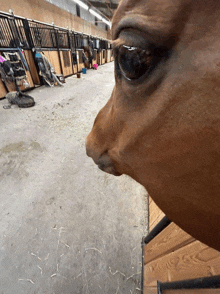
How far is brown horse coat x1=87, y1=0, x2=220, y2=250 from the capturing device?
205 mm

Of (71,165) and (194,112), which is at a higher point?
(194,112)

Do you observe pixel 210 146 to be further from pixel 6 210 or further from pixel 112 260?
pixel 6 210

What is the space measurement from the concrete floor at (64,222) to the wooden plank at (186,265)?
178mm

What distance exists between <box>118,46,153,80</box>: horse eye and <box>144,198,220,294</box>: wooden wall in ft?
2.33

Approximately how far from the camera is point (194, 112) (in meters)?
0.22

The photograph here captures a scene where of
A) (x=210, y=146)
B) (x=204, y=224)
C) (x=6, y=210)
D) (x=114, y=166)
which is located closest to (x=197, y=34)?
(x=210, y=146)

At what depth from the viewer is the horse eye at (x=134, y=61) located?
0.27 meters

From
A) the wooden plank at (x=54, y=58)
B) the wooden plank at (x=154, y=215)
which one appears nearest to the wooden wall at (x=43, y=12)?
the wooden plank at (x=54, y=58)

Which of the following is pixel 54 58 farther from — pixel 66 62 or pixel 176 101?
pixel 176 101

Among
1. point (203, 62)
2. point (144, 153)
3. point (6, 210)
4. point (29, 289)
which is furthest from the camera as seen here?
point (6, 210)

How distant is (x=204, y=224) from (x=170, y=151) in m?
0.17

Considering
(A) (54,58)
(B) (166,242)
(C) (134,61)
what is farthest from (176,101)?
(A) (54,58)

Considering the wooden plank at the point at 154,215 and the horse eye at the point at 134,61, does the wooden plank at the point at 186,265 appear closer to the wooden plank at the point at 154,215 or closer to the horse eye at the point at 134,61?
the wooden plank at the point at 154,215

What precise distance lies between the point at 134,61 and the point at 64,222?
Result: 1320 mm
